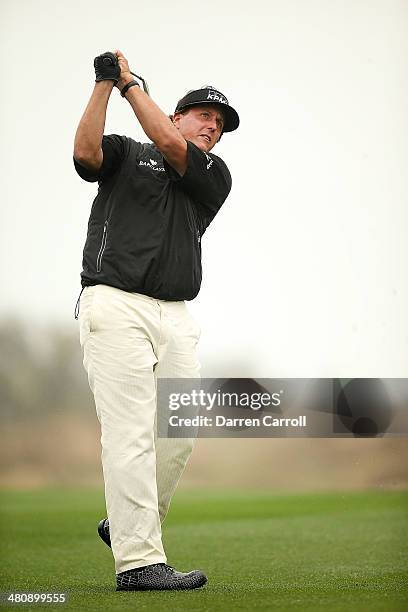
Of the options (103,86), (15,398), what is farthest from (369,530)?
(15,398)

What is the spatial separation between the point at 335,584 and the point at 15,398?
18.7ft

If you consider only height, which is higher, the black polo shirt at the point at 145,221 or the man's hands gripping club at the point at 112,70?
the man's hands gripping club at the point at 112,70

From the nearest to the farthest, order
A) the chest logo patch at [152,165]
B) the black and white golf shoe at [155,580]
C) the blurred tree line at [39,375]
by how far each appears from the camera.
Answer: the black and white golf shoe at [155,580] < the chest logo patch at [152,165] < the blurred tree line at [39,375]

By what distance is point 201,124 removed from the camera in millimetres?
3521

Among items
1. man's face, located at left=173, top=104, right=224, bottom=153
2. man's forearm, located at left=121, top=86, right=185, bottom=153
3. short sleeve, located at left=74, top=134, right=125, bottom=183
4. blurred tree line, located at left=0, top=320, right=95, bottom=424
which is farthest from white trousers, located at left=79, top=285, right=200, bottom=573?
blurred tree line, located at left=0, top=320, right=95, bottom=424

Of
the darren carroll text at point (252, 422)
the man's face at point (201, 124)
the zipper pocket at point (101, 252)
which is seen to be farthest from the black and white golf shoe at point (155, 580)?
the man's face at point (201, 124)

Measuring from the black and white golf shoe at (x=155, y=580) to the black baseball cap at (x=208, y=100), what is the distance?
1500mm

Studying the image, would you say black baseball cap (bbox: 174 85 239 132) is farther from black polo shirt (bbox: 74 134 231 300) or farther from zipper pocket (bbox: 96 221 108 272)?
zipper pocket (bbox: 96 221 108 272)

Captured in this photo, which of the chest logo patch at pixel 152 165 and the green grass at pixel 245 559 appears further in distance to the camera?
the chest logo patch at pixel 152 165

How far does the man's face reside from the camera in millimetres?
3520

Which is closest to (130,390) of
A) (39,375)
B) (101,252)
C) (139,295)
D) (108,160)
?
(139,295)

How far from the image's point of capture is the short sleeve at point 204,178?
10.8 ft

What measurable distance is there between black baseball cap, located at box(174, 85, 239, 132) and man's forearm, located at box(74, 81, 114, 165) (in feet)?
1.38

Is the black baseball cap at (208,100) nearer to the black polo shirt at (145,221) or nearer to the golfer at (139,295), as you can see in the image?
the golfer at (139,295)
